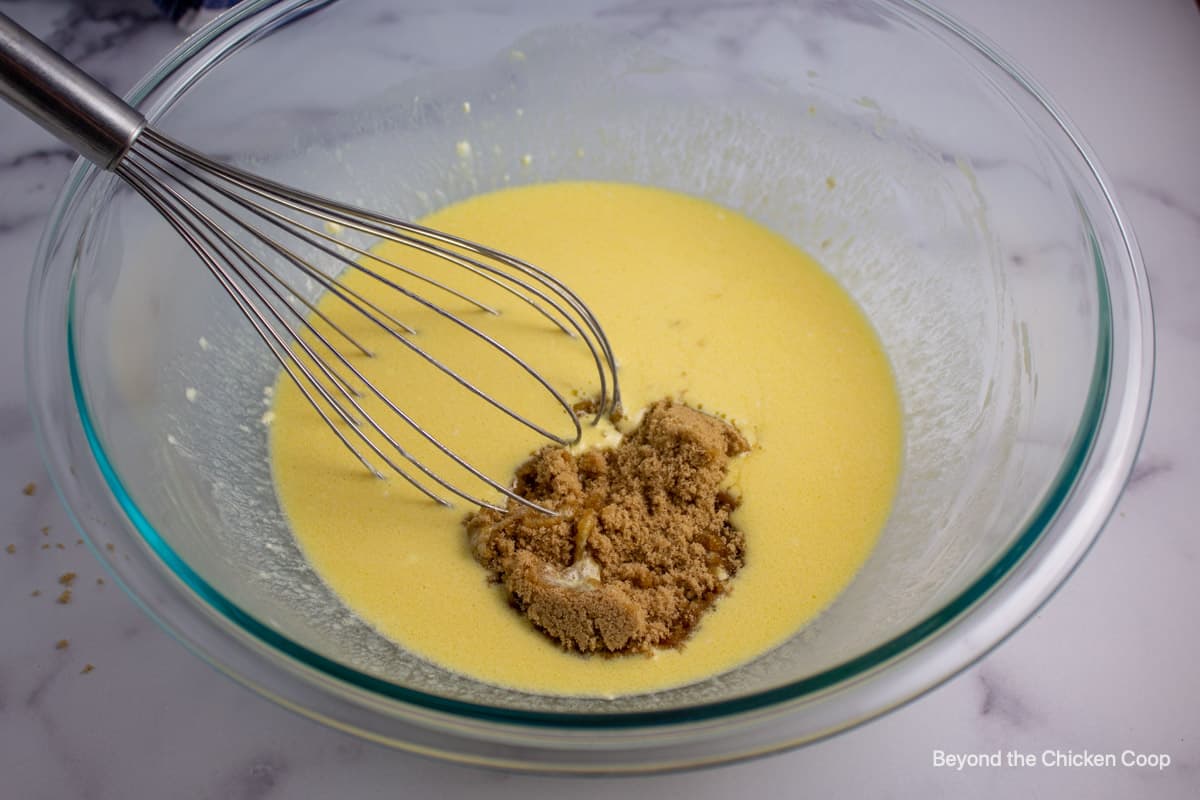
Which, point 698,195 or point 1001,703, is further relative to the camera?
point 698,195

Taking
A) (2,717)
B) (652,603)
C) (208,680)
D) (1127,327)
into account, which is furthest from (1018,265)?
(2,717)

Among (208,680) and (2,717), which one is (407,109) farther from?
(2,717)

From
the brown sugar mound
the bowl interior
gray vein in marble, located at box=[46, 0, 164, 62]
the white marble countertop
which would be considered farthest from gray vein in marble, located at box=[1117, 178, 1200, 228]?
gray vein in marble, located at box=[46, 0, 164, 62]

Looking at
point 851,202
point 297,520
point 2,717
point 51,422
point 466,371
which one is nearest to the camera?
point 51,422

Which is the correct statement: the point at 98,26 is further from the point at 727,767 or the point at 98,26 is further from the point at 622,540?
the point at 727,767

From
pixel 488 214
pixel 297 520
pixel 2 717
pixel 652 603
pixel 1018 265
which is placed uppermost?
pixel 488 214

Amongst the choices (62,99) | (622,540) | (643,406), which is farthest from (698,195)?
(62,99)

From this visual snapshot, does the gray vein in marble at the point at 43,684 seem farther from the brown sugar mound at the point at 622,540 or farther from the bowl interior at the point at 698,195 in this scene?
the brown sugar mound at the point at 622,540
